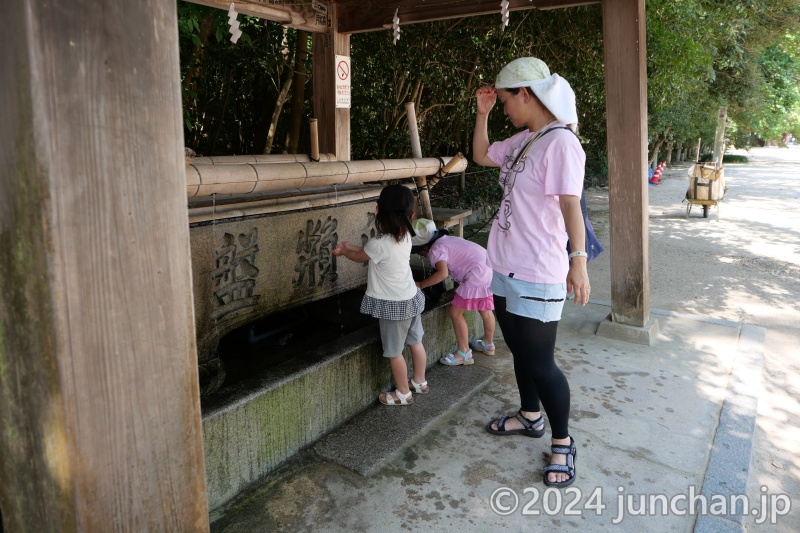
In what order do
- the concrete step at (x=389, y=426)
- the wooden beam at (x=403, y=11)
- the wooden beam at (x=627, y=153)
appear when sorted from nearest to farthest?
the concrete step at (x=389, y=426)
the wooden beam at (x=627, y=153)
the wooden beam at (x=403, y=11)

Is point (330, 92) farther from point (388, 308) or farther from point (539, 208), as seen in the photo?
point (539, 208)

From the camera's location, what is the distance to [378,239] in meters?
3.46

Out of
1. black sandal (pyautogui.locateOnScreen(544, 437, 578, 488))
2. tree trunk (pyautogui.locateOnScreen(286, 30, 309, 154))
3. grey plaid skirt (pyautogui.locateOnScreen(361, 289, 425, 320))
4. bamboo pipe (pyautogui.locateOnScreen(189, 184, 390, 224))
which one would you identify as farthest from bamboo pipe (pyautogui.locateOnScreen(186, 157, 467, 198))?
tree trunk (pyautogui.locateOnScreen(286, 30, 309, 154))

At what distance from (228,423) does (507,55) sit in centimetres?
716

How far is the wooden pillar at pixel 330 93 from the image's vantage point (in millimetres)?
5348

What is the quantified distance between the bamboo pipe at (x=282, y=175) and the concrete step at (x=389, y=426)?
1424 mm

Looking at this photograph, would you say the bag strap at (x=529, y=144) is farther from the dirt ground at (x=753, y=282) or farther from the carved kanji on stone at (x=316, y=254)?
the dirt ground at (x=753, y=282)

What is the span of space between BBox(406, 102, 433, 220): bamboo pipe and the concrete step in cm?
143

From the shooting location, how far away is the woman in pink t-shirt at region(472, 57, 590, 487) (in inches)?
106

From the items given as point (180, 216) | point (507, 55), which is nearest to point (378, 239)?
point (180, 216)

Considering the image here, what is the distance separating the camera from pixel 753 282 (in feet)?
23.9

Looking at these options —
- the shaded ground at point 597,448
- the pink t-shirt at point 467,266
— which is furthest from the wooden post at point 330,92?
the shaded ground at point 597,448

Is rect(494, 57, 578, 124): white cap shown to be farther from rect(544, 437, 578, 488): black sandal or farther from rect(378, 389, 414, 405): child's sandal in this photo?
rect(378, 389, 414, 405): child's sandal

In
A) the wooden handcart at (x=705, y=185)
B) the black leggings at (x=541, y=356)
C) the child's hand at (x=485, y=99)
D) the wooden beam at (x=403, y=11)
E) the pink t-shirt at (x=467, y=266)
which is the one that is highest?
the wooden beam at (x=403, y=11)
